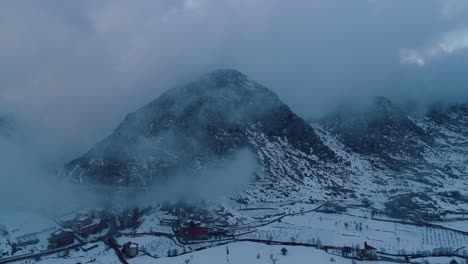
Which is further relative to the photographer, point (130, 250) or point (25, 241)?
point (25, 241)

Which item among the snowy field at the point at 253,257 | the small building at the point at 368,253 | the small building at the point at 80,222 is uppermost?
the small building at the point at 80,222

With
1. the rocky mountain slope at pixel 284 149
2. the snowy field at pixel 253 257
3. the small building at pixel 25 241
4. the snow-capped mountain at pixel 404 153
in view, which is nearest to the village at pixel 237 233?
the small building at pixel 25 241

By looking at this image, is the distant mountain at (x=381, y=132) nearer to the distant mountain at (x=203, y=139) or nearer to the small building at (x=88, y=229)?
the distant mountain at (x=203, y=139)

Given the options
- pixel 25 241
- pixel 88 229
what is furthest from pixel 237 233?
pixel 25 241

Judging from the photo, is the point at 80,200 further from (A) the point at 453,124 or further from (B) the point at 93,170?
(A) the point at 453,124

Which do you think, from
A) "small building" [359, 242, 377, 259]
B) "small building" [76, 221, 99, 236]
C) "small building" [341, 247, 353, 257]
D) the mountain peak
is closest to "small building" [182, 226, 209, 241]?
"small building" [76, 221, 99, 236]

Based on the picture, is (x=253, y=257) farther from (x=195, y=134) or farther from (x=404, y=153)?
(x=404, y=153)
